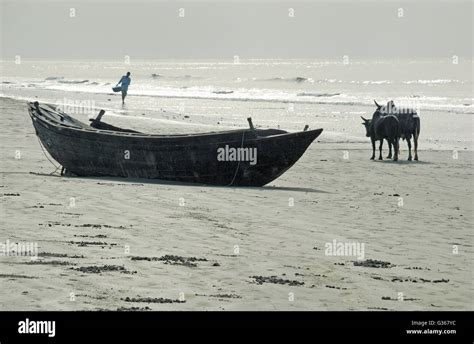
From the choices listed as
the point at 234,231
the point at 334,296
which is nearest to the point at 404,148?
the point at 234,231

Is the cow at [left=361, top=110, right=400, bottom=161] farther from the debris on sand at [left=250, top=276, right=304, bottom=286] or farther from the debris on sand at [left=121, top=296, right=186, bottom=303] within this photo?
the debris on sand at [left=121, top=296, right=186, bottom=303]

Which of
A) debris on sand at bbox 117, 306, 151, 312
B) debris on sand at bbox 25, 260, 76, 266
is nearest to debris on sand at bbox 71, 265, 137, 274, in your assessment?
debris on sand at bbox 25, 260, 76, 266

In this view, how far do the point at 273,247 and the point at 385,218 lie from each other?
3224mm

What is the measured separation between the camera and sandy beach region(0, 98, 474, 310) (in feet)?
31.8

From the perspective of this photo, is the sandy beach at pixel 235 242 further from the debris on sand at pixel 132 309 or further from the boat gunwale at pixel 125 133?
the boat gunwale at pixel 125 133

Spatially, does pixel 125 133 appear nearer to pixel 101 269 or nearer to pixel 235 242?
pixel 235 242

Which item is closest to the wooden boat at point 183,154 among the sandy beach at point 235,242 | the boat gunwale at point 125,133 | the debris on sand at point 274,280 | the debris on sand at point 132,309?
the boat gunwale at point 125,133

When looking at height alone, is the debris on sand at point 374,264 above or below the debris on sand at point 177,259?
below

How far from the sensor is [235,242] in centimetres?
1240

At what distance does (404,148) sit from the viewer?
→ 2761cm

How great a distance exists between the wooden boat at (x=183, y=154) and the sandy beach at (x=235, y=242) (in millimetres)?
359

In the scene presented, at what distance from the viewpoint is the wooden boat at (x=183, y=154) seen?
17.2 metres

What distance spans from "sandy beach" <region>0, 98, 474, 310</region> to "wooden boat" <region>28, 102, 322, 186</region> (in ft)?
1.18
